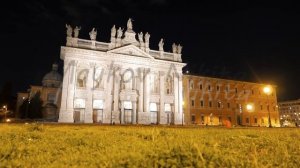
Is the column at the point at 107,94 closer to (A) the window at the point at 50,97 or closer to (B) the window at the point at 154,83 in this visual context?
(B) the window at the point at 154,83

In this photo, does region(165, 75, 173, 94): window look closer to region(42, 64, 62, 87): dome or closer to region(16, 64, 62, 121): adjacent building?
region(16, 64, 62, 121): adjacent building

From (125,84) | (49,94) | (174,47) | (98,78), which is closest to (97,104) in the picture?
(98,78)

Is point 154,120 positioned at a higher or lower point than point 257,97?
lower

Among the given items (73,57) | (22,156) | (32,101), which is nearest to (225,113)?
(73,57)

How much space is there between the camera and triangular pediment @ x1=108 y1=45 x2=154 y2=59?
51022 mm

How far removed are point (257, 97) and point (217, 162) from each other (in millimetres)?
76547

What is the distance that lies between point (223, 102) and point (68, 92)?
136 ft

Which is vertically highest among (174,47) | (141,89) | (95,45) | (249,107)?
(174,47)

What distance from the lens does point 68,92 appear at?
4600cm

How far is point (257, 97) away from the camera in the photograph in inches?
2955

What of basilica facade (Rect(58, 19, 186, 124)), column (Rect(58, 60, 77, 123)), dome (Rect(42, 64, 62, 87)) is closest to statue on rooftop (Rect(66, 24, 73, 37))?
basilica facade (Rect(58, 19, 186, 124))

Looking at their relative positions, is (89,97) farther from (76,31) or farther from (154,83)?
(154,83)

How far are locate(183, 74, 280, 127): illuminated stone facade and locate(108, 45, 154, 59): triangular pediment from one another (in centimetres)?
1571

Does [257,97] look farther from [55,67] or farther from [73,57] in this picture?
[55,67]
